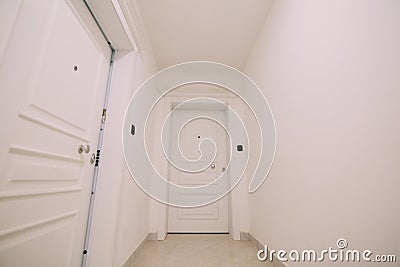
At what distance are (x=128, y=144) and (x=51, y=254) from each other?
31.4 inches

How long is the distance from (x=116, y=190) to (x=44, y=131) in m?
0.61

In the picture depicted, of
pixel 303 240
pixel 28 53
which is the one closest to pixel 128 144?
pixel 28 53

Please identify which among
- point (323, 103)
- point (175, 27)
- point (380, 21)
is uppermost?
point (175, 27)

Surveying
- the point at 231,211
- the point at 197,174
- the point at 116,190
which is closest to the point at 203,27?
the point at 116,190

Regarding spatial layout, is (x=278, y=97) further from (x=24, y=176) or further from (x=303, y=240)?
(x=24, y=176)

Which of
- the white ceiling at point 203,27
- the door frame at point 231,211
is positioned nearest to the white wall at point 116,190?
the white ceiling at point 203,27

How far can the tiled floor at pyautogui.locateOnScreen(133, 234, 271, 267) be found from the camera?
1.52 m

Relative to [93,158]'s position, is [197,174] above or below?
below

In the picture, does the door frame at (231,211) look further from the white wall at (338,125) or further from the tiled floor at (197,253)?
the white wall at (338,125)

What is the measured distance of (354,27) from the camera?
766 millimetres

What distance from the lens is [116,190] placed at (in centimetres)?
125

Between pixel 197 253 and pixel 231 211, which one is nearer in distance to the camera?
pixel 197 253

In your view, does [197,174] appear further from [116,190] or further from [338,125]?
[338,125]

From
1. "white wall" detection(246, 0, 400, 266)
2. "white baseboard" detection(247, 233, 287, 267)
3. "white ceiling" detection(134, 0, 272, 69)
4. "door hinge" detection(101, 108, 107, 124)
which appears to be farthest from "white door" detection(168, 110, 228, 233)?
"door hinge" detection(101, 108, 107, 124)
